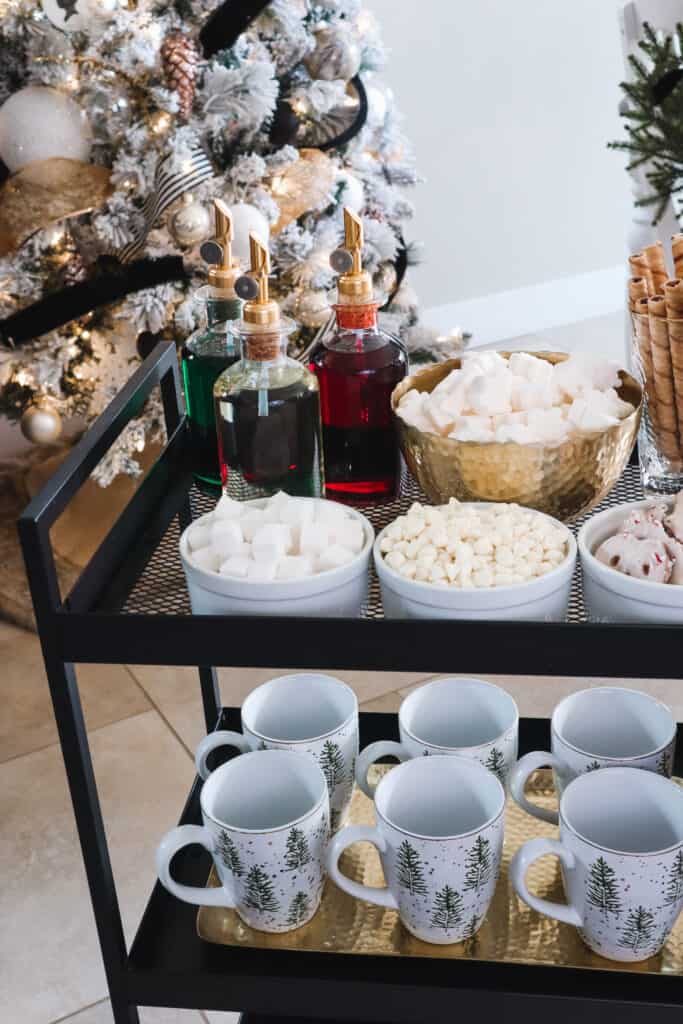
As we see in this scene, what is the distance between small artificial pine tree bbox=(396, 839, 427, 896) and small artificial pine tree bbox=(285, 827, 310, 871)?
0.07 m

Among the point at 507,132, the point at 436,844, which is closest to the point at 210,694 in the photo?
the point at 436,844

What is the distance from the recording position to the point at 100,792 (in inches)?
63.5

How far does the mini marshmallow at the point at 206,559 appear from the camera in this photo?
736 millimetres

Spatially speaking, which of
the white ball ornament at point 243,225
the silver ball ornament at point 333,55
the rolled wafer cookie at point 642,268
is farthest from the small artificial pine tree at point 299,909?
the silver ball ornament at point 333,55

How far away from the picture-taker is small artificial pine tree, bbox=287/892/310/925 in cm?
83

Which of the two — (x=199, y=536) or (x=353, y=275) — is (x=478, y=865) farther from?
(x=353, y=275)

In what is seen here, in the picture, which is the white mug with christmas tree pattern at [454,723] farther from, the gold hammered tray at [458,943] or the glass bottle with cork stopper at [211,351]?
the glass bottle with cork stopper at [211,351]

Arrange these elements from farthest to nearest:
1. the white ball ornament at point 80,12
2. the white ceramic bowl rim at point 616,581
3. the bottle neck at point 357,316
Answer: the white ball ornament at point 80,12
the bottle neck at point 357,316
the white ceramic bowl rim at point 616,581

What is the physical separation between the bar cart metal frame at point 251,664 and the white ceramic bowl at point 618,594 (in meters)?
0.03

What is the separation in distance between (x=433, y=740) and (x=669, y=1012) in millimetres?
287

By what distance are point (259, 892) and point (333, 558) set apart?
0.28 metres

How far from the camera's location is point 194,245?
1.80 metres

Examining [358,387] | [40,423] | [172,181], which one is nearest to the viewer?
[358,387]

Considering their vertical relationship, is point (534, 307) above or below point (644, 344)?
below
